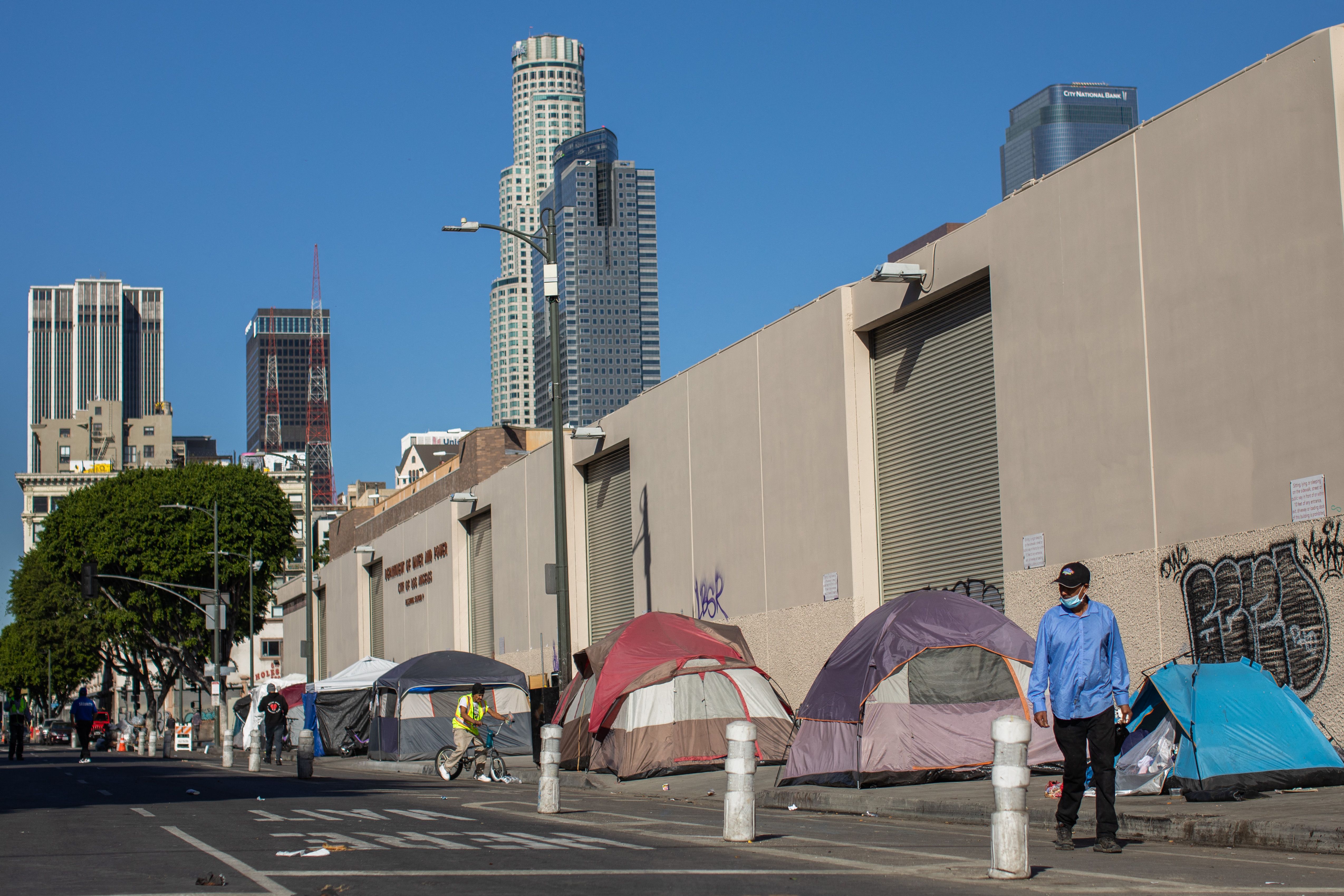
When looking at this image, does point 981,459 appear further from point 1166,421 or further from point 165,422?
point 165,422

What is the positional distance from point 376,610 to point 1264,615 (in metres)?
42.9

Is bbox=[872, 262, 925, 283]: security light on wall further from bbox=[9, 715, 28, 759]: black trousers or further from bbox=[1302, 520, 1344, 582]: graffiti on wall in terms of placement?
bbox=[9, 715, 28, 759]: black trousers

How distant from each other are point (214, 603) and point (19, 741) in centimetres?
999

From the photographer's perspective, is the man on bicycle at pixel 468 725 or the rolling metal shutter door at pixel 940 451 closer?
the rolling metal shutter door at pixel 940 451

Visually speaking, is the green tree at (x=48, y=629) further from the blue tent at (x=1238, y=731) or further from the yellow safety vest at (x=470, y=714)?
the blue tent at (x=1238, y=731)

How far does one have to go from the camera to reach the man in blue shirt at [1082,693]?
368 inches

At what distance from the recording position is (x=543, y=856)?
9.95m

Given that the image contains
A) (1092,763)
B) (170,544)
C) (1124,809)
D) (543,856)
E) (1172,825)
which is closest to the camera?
(1092,763)

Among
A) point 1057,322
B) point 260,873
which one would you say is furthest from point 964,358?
point 260,873

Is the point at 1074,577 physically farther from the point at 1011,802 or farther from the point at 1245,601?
the point at 1245,601

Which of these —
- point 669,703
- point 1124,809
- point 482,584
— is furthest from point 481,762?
point 482,584

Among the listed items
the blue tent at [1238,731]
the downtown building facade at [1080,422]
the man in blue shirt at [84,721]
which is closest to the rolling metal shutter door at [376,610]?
the man in blue shirt at [84,721]

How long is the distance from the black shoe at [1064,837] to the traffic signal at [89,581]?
4061 cm

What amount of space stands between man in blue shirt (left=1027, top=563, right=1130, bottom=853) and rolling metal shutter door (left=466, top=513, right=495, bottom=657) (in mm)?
29953
